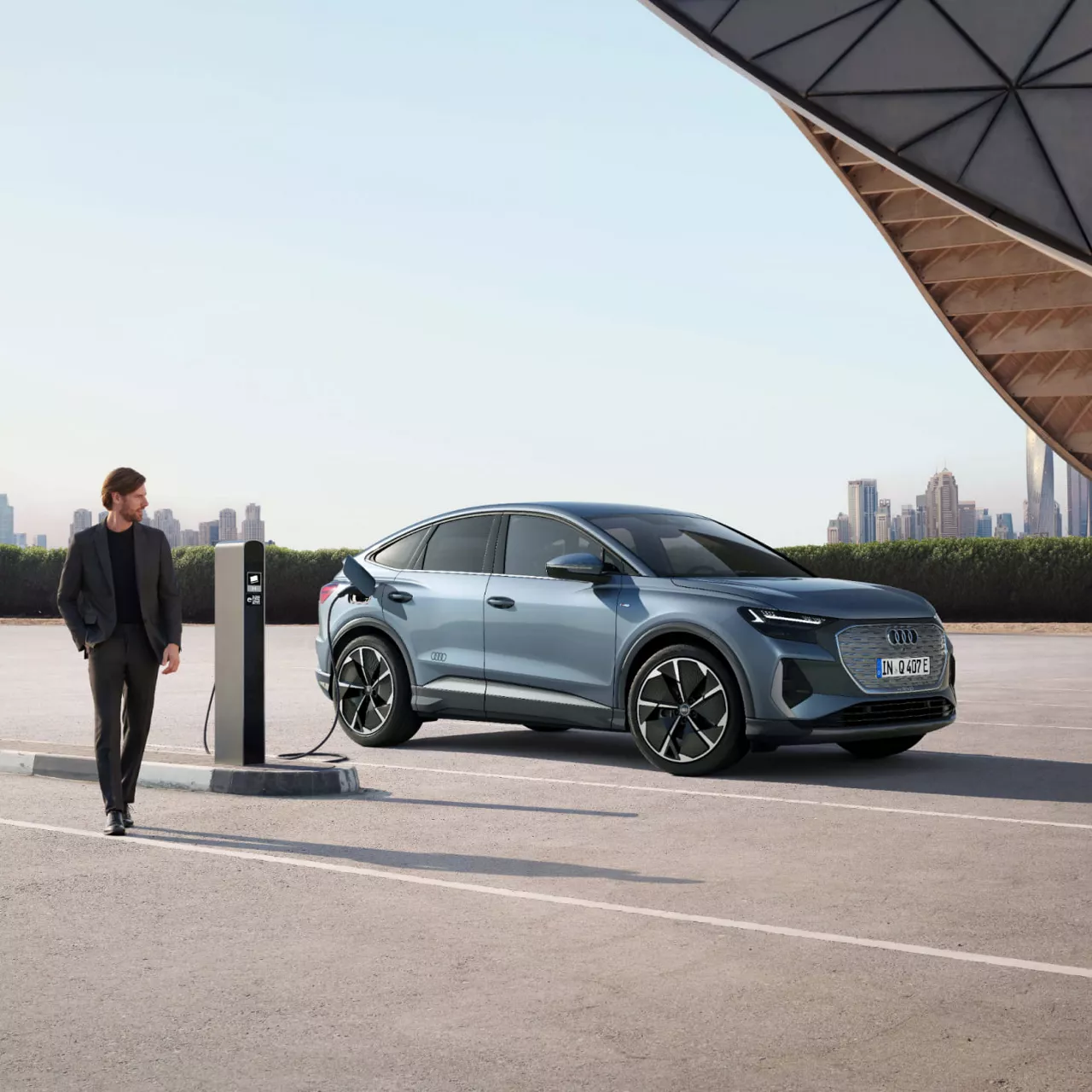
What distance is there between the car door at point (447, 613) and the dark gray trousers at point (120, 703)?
10.5 feet

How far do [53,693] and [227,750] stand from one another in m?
7.68

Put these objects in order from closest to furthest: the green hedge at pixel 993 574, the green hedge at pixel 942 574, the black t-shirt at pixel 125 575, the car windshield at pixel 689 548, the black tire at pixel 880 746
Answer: the black t-shirt at pixel 125 575 → the car windshield at pixel 689 548 → the black tire at pixel 880 746 → the green hedge at pixel 993 574 → the green hedge at pixel 942 574

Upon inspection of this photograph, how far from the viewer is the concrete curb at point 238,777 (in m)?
8.87

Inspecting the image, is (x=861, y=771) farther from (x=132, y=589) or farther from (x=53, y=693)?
(x=53, y=693)

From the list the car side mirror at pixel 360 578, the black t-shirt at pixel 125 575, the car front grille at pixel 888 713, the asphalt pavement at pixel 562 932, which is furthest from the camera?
the car side mirror at pixel 360 578

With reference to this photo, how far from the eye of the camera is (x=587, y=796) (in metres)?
8.84

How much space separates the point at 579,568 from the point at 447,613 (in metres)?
1.32

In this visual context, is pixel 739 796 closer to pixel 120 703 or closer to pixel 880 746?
pixel 880 746

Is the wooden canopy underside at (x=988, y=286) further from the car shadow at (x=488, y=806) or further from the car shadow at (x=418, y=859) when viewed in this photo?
the car shadow at (x=418, y=859)

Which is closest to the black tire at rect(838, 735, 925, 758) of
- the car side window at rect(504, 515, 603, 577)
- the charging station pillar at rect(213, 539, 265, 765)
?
the car side window at rect(504, 515, 603, 577)

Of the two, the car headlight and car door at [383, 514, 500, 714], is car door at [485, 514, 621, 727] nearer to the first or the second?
car door at [383, 514, 500, 714]

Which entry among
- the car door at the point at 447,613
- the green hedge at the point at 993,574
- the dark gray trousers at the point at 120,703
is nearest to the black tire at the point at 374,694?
the car door at the point at 447,613

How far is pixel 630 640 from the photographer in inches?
386

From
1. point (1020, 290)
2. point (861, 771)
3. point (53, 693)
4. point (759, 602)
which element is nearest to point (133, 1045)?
point (759, 602)
